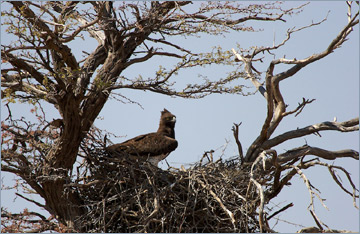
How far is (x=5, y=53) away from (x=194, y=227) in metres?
4.15

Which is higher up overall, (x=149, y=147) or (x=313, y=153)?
(x=149, y=147)

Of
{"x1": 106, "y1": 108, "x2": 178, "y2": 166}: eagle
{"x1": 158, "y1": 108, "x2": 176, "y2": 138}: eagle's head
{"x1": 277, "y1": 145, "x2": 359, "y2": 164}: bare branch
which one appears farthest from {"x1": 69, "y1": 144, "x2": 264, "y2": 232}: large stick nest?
{"x1": 158, "y1": 108, "x2": 176, "y2": 138}: eagle's head

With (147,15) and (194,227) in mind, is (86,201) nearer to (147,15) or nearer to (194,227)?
(194,227)

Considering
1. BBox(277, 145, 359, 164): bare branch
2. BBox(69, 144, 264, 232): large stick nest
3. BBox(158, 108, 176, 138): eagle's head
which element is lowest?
BBox(69, 144, 264, 232): large stick nest

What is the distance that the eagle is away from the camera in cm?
1079

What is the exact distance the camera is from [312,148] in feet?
37.7

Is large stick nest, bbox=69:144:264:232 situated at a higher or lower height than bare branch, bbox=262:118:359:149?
lower

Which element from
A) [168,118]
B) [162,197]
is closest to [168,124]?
[168,118]

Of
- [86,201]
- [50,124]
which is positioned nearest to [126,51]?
[50,124]

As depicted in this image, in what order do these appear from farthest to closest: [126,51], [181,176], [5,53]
A: 1. [126,51]
2. [181,176]
3. [5,53]

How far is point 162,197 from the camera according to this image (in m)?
10.0

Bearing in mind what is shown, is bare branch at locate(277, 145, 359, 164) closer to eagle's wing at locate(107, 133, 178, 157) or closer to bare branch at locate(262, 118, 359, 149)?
bare branch at locate(262, 118, 359, 149)

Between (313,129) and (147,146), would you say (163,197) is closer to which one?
(147,146)

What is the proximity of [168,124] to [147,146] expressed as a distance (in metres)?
1.08
